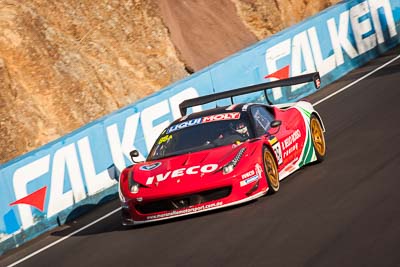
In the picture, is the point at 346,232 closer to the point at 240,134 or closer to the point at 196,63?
the point at 240,134

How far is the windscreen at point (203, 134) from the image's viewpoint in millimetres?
13105

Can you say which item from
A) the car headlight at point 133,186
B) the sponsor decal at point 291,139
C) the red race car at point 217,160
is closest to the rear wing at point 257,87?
the red race car at point 217,160

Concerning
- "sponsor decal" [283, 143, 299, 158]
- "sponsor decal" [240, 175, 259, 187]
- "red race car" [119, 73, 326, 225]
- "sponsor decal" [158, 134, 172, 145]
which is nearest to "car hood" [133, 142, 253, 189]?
"red race car" [119, 73, 326, 225]

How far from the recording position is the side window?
530 inches

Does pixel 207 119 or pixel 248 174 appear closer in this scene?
pixel 248 174

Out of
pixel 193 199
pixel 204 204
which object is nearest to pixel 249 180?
pixel 204 204

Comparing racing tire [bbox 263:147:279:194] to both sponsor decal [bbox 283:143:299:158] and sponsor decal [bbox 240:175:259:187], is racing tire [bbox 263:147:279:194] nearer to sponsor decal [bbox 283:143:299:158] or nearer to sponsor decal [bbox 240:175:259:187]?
sponsor decal [bbox 240:175:259:187]

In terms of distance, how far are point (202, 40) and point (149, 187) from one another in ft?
57.5

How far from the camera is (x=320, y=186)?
12.7 metres

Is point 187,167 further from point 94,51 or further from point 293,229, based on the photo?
point 94,51

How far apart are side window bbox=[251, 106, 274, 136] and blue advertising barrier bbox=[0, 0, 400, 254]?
325 centimetres

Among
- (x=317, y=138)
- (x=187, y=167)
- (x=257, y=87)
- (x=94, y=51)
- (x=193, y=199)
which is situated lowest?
(x=317, y=138)

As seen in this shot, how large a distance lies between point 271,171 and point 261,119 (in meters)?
1.26

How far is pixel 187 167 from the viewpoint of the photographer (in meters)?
12.3
